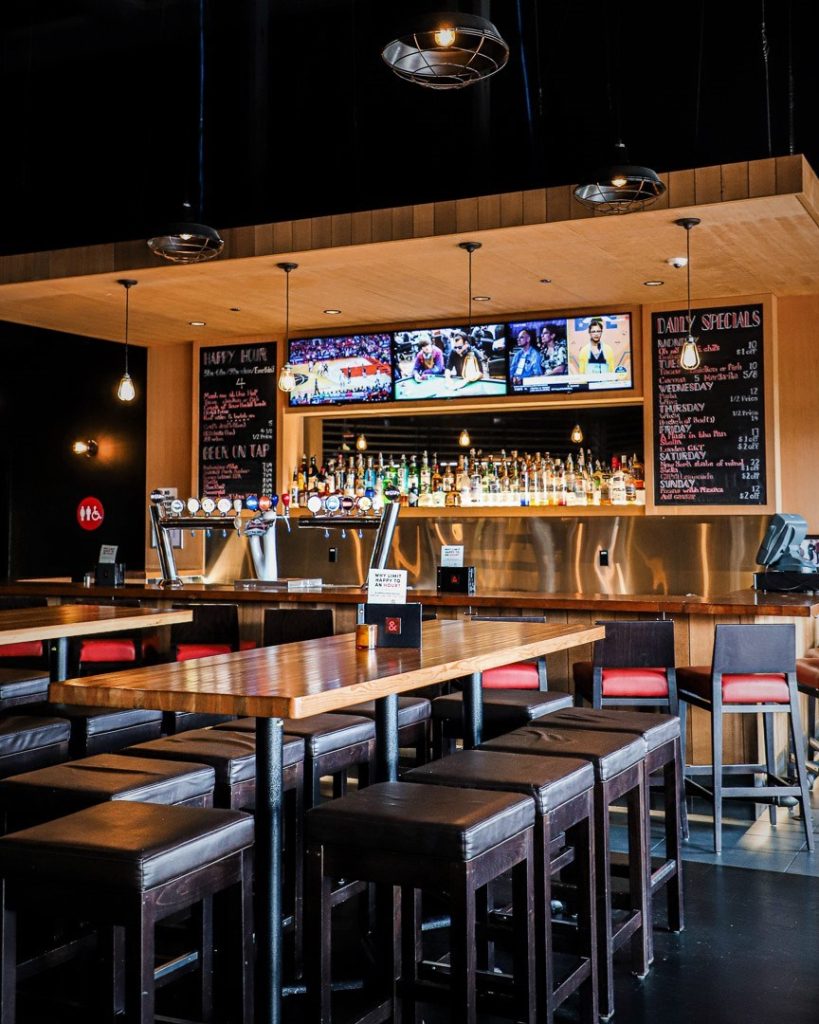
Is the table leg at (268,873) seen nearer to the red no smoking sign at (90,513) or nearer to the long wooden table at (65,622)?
the long wooden table at (65,622)

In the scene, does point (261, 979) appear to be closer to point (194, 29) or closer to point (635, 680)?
point (635, 680)

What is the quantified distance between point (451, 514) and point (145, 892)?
6.09 metres

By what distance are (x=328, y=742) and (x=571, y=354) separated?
4.79 metres

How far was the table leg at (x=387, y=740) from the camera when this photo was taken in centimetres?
321

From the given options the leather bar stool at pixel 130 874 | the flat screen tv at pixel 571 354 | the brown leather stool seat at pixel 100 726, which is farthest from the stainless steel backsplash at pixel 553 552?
the leather bar stool at pixel 130 874

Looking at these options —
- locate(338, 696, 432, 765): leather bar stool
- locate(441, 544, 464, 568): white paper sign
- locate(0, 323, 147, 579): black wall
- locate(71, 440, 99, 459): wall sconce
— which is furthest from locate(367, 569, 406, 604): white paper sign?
locate(71, 440, 99, 459): wall sconce

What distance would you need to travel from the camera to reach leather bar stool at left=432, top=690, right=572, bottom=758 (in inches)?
158

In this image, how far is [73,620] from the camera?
179 inches

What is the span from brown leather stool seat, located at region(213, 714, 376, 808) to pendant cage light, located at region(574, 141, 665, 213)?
99.0 inches

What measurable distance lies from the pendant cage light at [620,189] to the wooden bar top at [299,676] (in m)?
2.03

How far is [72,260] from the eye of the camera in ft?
22.0

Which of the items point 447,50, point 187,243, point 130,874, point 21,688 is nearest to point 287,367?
point 187,243

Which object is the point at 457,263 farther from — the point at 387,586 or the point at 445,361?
the point at 387,586

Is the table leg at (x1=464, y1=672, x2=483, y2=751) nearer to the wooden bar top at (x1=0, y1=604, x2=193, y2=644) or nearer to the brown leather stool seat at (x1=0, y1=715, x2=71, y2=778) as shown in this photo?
the brown leather stool seat at (x1=0, y1=715, x2=71, y2=778)
